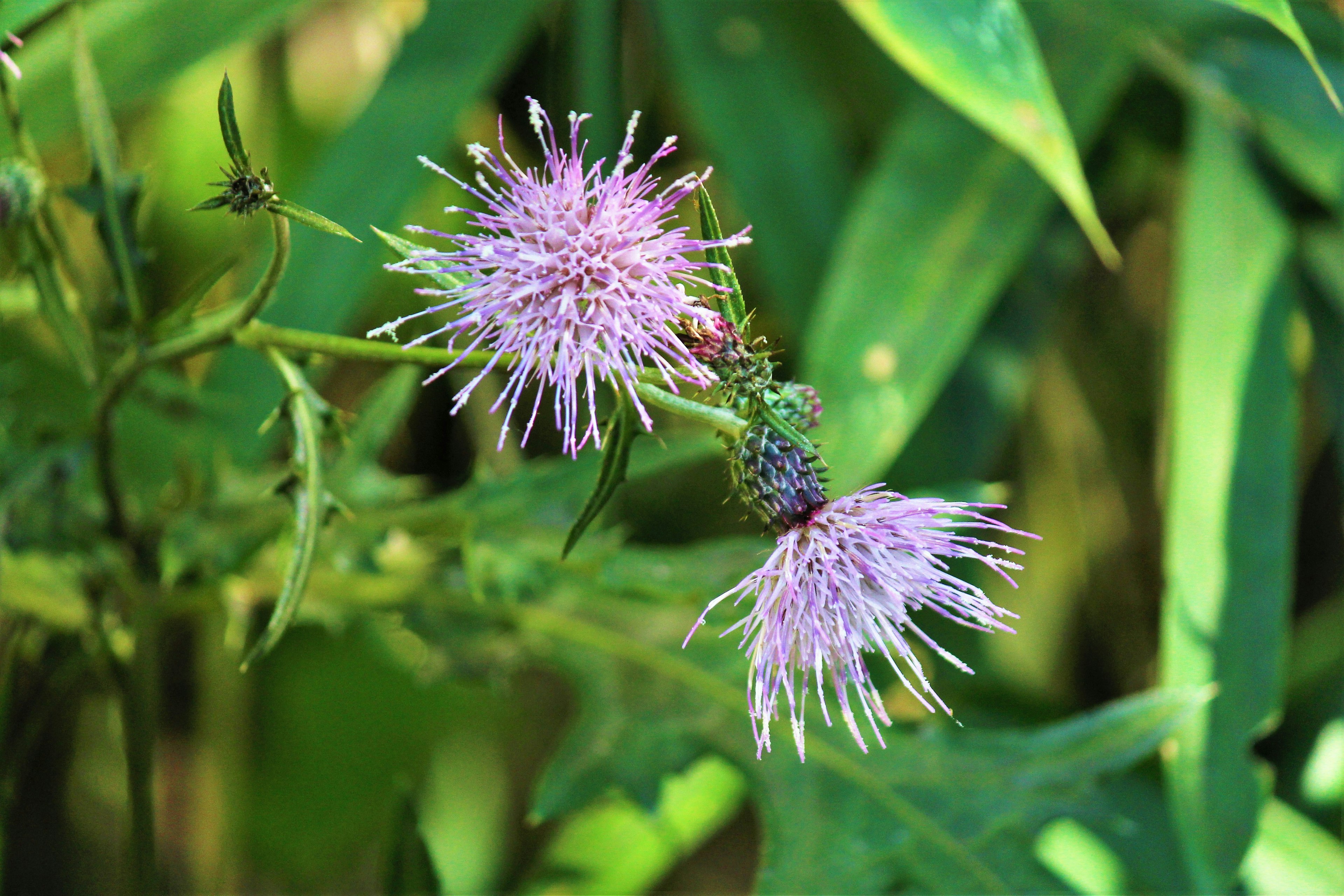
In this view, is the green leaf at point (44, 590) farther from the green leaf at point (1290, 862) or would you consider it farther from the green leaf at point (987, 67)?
the green leaf at point (1290, 862)

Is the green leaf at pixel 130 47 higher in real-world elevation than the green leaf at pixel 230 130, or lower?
higher

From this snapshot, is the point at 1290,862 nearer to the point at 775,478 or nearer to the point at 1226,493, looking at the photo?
the point at 1226,493

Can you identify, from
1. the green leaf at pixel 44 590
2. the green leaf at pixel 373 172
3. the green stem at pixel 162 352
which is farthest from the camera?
the green leaf at pixel 373 172

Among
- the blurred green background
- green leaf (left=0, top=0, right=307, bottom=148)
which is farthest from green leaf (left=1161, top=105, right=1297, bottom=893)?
green leaf (left=0, top=0, right=307, bottom=148)

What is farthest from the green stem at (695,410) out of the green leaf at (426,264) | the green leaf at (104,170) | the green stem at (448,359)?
the green leaf at (104,170)

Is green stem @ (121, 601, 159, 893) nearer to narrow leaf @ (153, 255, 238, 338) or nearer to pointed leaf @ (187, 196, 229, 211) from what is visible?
narrow leaf @ (153, 255, 238, 338)

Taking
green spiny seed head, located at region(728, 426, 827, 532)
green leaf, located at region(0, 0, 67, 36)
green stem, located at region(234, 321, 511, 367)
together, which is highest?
green leaf, located at region(0, 0, 67, 36)

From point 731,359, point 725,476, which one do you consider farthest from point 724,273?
point 725,476
